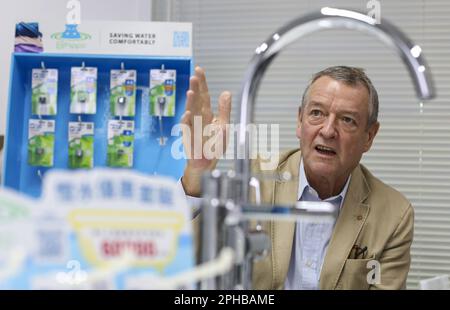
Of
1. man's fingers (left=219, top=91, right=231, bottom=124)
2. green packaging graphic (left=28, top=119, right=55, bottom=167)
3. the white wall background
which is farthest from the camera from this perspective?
the white wall background

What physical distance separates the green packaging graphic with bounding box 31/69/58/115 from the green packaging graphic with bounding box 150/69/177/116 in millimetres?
363

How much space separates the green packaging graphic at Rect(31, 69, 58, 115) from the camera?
2.34 m

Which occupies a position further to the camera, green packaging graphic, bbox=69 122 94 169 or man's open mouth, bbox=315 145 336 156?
green packaging graphic, bbox=69 122 94 169

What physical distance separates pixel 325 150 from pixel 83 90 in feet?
4.01

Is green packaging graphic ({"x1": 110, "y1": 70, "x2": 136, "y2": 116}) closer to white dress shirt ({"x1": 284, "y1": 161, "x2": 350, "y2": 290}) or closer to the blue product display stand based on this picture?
the blue product display stand

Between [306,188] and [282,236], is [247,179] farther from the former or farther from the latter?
[306,188]

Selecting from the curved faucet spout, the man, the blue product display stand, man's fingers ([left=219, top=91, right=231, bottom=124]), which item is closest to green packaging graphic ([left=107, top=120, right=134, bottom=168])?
the blue product display stand

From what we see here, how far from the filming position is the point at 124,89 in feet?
7.77

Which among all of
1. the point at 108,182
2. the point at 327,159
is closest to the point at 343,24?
the point at 108,182

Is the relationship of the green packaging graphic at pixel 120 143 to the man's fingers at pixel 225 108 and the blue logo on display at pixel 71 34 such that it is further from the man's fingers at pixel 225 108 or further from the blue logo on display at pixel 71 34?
the man's fingers at pixel 225 108

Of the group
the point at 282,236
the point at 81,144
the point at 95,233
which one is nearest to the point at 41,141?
the point at 81,144
